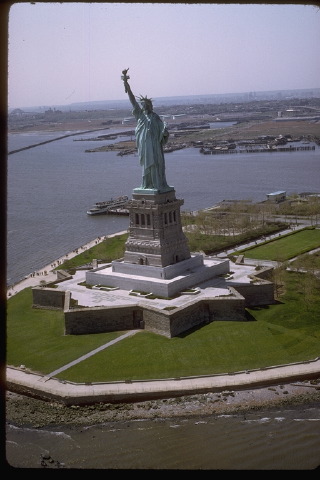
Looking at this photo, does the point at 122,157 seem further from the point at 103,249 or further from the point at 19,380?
the point at 19,380

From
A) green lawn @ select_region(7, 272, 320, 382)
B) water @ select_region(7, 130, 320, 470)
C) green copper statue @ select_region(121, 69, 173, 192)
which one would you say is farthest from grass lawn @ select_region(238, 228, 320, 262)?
water @ select_region(7, 130, 320, 470)

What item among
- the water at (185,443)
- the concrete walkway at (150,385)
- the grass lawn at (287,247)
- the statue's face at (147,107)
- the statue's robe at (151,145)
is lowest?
the water at (185,443)

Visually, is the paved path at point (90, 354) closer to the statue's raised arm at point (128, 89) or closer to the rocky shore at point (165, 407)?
the rocky shore at point (165, 407)

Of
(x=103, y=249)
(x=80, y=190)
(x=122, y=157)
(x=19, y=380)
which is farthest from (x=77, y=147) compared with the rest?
(x=19, y=380)

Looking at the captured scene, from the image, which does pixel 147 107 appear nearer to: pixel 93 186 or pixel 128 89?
pixel 128 89

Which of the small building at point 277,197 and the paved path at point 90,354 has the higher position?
the small building at point 277,197

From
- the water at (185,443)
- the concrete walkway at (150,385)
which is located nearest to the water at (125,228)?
the water at (185,443)
